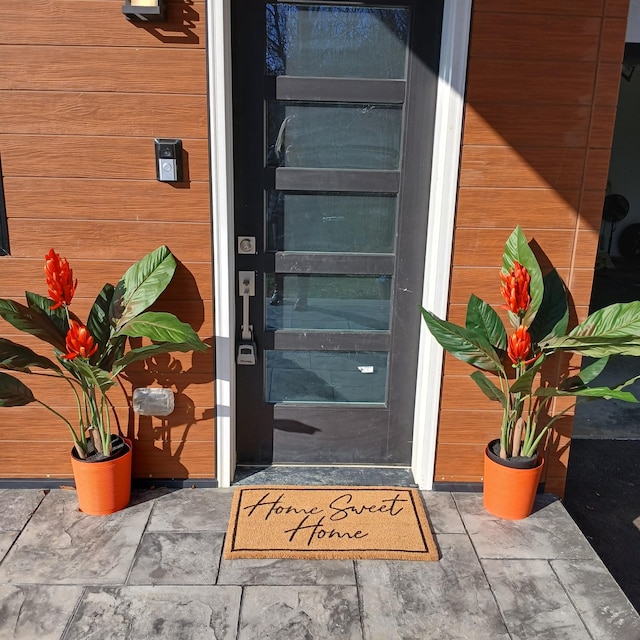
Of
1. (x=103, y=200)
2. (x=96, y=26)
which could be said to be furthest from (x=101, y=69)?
(x=103, y=200)

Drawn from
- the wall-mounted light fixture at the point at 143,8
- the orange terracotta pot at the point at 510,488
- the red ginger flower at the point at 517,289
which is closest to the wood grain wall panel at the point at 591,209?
the red ginger flower at the point at 517,289

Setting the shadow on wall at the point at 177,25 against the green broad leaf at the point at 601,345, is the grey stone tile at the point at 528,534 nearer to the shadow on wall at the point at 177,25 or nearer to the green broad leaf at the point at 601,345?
the green broad leaf at the point at 601,345

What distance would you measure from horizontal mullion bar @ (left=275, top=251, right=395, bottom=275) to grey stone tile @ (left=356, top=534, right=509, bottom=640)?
45.0 inches

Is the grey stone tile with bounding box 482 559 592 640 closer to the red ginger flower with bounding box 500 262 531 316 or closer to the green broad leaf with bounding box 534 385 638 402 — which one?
the green broad leaf with bounding box 534 385 638 402

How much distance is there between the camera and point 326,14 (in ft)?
7.25

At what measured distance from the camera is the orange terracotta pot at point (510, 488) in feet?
7.37

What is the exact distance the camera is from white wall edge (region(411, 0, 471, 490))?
2125 millimetres

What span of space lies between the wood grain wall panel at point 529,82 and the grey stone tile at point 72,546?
2109mm

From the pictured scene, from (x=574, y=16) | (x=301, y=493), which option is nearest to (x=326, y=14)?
(x=574, y=16)

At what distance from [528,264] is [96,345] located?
1647 mm

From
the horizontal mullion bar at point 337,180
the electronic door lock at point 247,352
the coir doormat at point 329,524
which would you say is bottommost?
the coir doormat at point 329,524

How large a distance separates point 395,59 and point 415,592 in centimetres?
198

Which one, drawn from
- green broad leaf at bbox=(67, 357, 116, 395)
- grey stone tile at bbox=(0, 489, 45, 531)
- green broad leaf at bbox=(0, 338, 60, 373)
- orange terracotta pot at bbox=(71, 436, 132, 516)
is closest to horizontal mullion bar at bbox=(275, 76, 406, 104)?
green broad leaf at bbox=(67, 357, 116, 395)

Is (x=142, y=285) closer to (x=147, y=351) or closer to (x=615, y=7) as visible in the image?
(x=147, y=351)
